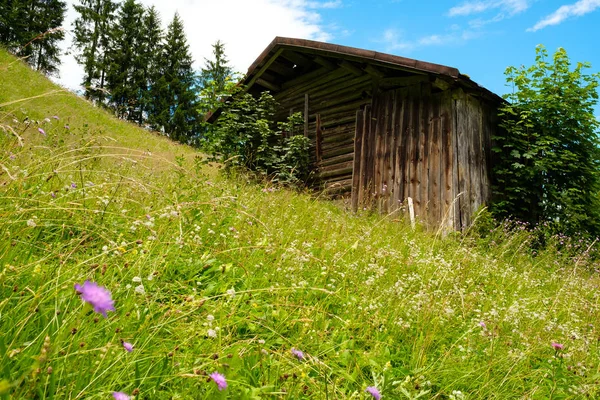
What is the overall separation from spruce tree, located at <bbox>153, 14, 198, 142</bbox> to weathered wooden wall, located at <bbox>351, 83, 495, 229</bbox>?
76.2 feet

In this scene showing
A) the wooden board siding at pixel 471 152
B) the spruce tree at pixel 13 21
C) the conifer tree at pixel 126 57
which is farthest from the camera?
the conifer tree at pixel 126 57

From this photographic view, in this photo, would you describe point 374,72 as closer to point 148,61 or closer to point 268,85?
point 268,85

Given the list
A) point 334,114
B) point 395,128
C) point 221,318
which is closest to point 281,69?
point 334,114

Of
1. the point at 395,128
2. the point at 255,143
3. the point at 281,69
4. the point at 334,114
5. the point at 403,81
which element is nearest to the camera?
the point at 403,81

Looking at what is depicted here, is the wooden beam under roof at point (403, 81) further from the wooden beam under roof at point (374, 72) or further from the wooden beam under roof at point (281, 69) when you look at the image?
the wooden beam under roof at point (281, 69)

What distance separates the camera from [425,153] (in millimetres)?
7656

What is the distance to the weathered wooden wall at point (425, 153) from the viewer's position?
24.0 ft

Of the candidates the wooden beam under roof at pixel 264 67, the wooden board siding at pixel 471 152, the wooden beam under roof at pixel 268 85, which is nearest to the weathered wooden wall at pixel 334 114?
the wooden beam under roof at pixel 264 67

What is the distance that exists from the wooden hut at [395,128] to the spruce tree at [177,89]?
21.4 meters

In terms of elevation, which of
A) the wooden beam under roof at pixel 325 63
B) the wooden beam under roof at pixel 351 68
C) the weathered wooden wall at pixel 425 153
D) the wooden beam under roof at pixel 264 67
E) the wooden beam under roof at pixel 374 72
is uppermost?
the wooden beam under roof at pixel 264 67

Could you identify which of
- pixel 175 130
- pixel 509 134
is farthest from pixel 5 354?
pixel 175 130

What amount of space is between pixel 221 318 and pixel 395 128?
7533 millimetres

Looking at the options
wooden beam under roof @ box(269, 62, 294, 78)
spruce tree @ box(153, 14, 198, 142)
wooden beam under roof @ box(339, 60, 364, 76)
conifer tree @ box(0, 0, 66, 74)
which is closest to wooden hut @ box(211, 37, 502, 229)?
wooden beam under roof @ box(339, 60, 364, 76)

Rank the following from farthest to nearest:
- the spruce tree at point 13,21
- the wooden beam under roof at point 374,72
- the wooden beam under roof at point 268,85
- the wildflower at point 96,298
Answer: the spruce tree at point 13,21, the wooden beam under roof at point 268,85, the wooden beam under roof at point 374,72, the wildflower at point 96,298
